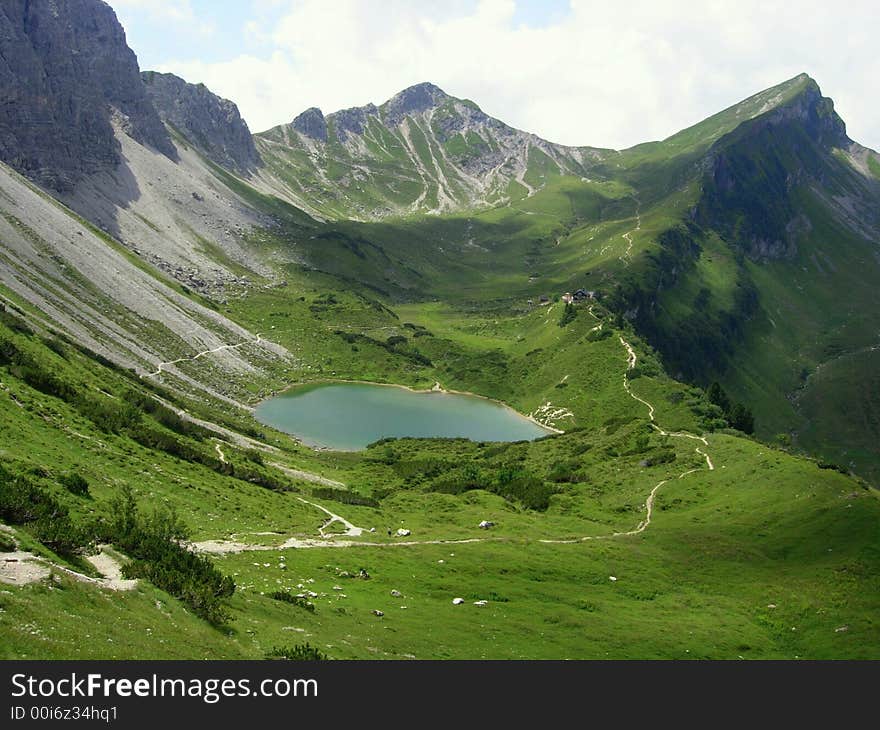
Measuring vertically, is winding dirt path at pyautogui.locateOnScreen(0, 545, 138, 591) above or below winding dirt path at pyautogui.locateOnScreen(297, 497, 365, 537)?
below

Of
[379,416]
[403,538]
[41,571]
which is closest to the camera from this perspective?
[41,571]

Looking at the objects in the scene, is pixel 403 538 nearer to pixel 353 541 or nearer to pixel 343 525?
pixel 353 541

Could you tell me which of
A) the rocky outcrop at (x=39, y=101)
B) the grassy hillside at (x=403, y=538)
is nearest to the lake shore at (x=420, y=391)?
the grassy hillside at (x=403, y=538)

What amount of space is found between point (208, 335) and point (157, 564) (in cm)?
12822

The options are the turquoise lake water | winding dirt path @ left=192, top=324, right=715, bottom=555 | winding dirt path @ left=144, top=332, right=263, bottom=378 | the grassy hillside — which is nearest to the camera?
the grassy hillside

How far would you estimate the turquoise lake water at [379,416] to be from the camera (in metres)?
125

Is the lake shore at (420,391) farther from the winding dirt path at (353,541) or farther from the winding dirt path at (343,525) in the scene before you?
the winding dirt path at (343,525)

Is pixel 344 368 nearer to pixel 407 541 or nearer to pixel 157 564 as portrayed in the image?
pixel 407 541

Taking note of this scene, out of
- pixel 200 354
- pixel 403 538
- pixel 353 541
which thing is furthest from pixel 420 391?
pixel 353 541

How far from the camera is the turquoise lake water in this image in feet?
411

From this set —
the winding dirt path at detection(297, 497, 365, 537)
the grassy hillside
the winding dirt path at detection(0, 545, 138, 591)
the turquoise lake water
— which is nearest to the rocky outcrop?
the grassy hillside

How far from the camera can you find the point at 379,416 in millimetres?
138500

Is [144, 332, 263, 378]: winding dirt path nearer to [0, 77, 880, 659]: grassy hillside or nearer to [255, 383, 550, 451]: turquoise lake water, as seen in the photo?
[255, 383, 550, 451]: turquoise lake water
